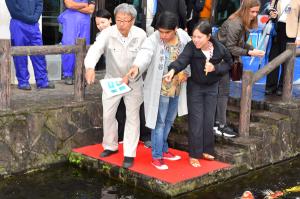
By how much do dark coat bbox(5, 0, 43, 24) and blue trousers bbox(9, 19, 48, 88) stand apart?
0.33ft

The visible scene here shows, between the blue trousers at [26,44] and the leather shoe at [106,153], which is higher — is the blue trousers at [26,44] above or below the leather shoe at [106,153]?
above

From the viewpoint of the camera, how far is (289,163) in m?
7.28

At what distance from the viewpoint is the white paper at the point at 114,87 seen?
5676 millimetres

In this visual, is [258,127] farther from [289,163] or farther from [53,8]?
[53,8]

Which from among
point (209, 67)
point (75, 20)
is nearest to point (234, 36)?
point (209, 67)

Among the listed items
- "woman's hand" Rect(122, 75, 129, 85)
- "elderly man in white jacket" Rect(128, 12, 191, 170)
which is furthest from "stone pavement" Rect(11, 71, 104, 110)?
"elderly man in white jacket" Rect(128, 12, 191, 170)

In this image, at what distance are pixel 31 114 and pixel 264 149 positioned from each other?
3.07 metres

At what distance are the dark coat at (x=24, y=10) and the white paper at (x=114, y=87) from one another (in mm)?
2131

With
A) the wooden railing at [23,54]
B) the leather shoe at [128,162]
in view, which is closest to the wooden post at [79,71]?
the wooden railing at [23,54]

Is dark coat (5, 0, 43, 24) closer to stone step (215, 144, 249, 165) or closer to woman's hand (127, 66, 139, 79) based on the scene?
woman's hand (127, 66, 139, 79)

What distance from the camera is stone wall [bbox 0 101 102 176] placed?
245 inches

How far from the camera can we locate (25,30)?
7344mm

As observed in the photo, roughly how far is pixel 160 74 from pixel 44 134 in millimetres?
1831

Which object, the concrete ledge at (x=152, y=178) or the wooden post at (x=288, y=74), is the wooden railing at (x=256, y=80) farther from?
the concrete ledge at (x=152, y=178)
